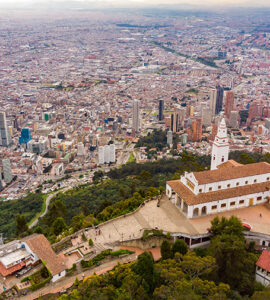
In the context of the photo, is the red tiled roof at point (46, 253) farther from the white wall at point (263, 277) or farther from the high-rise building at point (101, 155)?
the high-rise building at point (101, 155)

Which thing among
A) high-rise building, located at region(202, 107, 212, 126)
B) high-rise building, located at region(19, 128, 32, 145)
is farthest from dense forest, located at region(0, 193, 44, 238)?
high-rise building, located at region(202, 107, 212, 126)

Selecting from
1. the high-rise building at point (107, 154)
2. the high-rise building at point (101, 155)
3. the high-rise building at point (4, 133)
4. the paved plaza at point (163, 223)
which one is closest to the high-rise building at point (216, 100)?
the high-rise building at point (107, 154)

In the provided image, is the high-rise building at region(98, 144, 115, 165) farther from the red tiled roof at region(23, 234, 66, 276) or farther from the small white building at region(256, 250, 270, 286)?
the small white building at region(256, 250, 270, 286)

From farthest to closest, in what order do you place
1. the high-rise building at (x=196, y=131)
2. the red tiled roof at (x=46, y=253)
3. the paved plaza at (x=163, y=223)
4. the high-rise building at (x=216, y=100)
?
1. the high-rise building at (x=216, y=100)
2. the high-rise building at (x=196, y=131)
3. the paved plaza at (x=163, y=223)
4. the red tiled roof at (x=46, y=253)

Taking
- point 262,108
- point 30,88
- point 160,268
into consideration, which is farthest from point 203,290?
point 30,88

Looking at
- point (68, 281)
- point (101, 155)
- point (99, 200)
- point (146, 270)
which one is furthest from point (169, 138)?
point (146, 270)

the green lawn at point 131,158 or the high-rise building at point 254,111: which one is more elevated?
the high-rise building at point 254,111

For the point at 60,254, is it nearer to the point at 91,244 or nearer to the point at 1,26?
the point at 91,244
